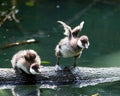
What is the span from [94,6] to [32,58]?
17.3ft

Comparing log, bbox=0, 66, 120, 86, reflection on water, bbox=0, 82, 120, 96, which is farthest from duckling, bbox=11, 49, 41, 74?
reflection on water, bbox=0, 82, 120, 96

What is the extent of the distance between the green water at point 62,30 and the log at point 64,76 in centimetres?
7

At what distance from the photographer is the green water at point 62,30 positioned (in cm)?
530

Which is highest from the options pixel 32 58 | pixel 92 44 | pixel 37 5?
pixel 37 5

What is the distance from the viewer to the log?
5.12 metres

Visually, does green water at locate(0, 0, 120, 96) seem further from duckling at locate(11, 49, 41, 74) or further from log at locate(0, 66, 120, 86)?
duckling at locate(11, 49, 41, 74)

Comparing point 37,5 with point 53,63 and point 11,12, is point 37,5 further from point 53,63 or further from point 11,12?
point 53,63

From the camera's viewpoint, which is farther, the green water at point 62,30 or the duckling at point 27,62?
the green water at point 62,30

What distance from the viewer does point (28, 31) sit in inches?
318

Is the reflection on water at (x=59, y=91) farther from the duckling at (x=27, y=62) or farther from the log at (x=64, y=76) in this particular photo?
the duckling at (x=27, y=62)

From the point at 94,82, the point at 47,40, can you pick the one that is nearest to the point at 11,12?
the point at 47,40

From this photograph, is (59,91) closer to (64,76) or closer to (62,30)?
(64,76)

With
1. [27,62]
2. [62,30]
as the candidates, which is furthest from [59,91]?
[62,30]

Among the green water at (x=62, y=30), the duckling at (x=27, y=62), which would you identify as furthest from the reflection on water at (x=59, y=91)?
the duckling at (x=27, y=62)
